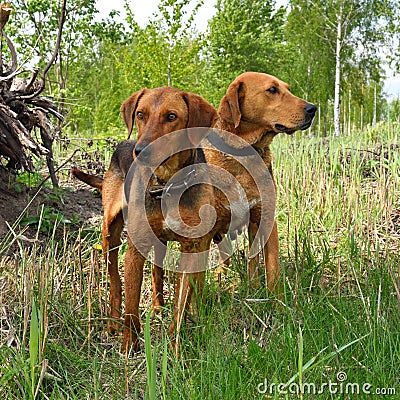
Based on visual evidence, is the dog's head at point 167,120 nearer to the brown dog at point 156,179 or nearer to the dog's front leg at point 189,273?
the brown dog at point 156,179

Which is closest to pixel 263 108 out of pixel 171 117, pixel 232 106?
pixel 232 106

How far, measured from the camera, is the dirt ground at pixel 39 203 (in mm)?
4320

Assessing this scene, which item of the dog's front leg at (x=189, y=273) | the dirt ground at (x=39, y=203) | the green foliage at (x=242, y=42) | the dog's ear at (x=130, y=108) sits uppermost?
the green foliage at (x=242, y=42)

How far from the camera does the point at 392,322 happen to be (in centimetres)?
260

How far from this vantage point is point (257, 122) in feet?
12.1

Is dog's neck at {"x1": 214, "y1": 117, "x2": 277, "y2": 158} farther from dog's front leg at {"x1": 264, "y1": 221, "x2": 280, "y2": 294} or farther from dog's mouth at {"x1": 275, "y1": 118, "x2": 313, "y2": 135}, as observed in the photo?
dog's front leg at {"x1": 264, "y1": 221, "x2": 280, "y2": 294}

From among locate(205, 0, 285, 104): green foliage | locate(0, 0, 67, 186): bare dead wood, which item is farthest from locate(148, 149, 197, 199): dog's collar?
locate(205, 0, 285, 104): green foliage

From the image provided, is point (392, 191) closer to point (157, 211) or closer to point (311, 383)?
point (157, 211)

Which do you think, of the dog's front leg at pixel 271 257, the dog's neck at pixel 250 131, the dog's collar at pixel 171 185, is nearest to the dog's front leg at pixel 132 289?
the dog's collar at pixel 171 185

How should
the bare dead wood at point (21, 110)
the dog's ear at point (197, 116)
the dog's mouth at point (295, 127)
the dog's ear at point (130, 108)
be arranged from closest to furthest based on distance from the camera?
the dog's ear at point (197, 116) < the dog's ear at point (130, 108) < the dog's mouth at point (295, 127) < the bare dead wood at point (21, 110)

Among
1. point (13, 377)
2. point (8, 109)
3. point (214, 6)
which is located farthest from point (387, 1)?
point (13, 377)

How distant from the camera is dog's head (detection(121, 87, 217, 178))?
9.64 feet

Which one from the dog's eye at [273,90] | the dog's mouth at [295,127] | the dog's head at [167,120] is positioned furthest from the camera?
the dog's eye at [273,90]

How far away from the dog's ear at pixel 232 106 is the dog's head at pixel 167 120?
37cm
